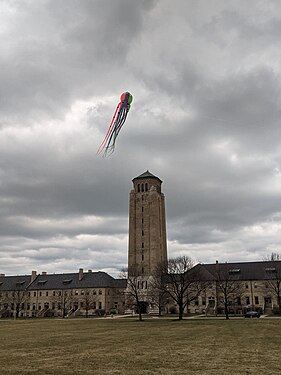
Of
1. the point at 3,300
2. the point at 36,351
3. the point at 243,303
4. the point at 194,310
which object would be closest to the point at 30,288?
the point at 3,300

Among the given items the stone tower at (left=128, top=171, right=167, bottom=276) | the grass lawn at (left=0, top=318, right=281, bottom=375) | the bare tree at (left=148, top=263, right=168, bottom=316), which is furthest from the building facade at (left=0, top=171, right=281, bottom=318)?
the grass lawn at (left=0, top=318, right=281, bottom=375)

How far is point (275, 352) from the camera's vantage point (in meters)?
21.9

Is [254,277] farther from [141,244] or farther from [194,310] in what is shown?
[141,244]

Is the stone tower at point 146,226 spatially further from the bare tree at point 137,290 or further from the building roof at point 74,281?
the building roof at point 74,281

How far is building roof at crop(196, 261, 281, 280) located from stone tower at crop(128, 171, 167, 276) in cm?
1321

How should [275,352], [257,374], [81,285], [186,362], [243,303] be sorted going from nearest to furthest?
[257,374], [186,362], [275,352], [243,303], [81,285]

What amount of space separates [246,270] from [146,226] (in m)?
28.2

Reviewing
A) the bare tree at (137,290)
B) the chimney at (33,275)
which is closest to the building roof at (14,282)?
the chimney at (33,275)

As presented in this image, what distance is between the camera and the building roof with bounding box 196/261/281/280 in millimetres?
99144

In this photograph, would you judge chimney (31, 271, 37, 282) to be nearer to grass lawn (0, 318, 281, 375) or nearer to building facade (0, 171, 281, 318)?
building facade (0, 171, 281, 318)

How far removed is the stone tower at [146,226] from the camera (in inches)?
4240

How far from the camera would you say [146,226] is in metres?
111

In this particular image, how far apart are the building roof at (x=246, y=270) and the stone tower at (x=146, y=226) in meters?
13.2

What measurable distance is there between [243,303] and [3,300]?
2746 inches
